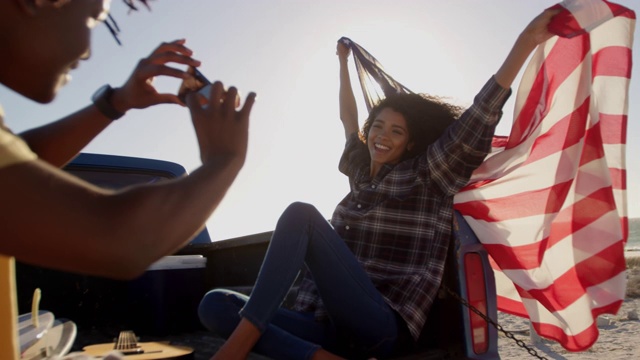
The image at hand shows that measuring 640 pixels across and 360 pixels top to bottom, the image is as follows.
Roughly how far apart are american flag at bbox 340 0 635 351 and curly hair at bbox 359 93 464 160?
296 mm

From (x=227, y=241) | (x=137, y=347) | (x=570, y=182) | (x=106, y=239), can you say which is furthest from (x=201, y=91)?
(x=227, y=241)

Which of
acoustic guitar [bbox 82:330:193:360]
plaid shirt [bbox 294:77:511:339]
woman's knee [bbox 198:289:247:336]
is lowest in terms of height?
acoustic guitar [bbox 82:330:193:360]

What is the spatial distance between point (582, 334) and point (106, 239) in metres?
2.50

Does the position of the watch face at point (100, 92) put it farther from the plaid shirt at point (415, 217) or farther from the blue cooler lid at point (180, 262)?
the blue cooler lid at point (180, 262)

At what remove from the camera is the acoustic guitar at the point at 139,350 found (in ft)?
7.68

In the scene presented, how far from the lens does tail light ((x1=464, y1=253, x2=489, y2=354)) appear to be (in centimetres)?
251

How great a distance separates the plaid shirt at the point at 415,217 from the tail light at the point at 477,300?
12cm

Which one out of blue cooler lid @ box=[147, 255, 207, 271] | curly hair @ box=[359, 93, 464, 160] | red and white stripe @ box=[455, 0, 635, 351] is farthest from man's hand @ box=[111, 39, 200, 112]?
blue cooler lid @ box=[147, 255, 207, 271]

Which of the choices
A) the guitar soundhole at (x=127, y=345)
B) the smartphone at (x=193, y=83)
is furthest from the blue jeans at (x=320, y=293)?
the smartphone at (x=193, y=83)

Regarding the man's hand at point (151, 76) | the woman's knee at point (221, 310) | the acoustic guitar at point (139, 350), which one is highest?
the man's hand at point (151, 76)

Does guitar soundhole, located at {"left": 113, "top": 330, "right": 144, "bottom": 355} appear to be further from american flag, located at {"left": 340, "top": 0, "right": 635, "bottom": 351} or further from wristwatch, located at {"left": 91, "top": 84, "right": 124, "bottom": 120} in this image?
american flag, located at {"left": 340, "top": 0, "right": 635, "bottom": 351}

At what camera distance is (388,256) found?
2.80 m

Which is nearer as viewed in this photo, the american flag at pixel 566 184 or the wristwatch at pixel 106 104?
the wristwatch at pixel 106 104

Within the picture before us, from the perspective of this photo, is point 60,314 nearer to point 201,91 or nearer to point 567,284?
point 567,284
